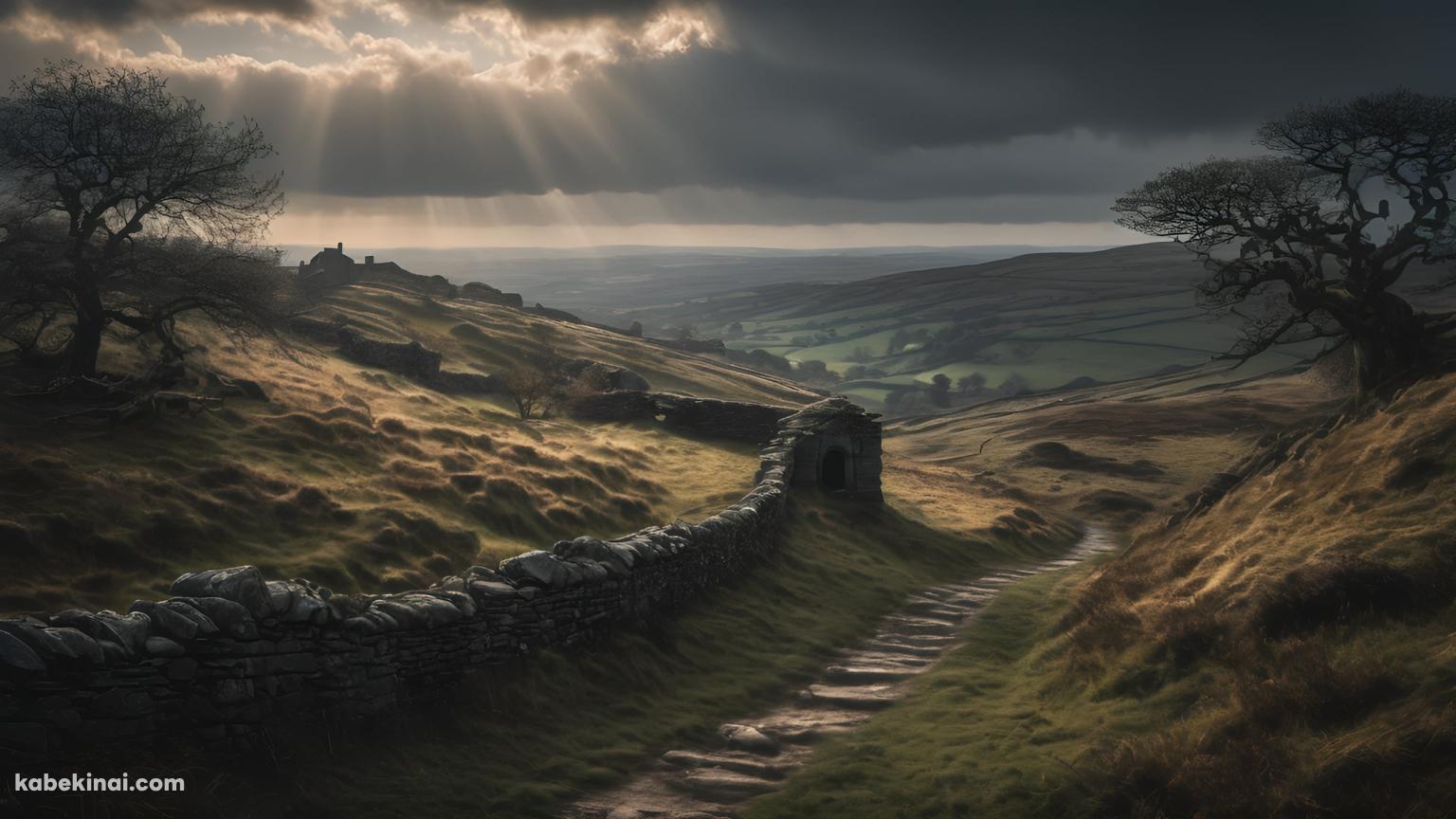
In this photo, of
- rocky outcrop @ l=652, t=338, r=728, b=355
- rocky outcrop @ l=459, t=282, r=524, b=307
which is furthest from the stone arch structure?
rocky outcrop @ l=652, t=338, r=728, b=355

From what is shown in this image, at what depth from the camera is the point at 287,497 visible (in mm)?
22031

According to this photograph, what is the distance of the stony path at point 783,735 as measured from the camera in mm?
11039

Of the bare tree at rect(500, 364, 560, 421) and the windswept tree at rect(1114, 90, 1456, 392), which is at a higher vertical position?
the windswept tree at rect(1114, 90, 1456, 392)

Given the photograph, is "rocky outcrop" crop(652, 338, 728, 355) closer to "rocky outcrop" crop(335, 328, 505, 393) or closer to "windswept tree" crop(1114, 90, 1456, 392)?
"rocky outcrop" crop(335, 328, 505, 393)

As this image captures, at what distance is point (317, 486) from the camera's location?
23297 millimetres

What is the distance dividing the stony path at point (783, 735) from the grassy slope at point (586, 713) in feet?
1.36

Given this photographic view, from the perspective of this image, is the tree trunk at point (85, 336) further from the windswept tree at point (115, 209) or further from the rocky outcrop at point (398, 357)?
the rocky outcrop at point (398, 357)

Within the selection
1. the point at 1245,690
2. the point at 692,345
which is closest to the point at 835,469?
the point at 1245,690

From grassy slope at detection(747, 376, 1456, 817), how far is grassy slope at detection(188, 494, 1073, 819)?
2.46 metres

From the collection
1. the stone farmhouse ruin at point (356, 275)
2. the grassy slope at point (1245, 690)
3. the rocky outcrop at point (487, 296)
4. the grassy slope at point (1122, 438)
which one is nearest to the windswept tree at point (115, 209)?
the grassy slope at point (1245, 690)

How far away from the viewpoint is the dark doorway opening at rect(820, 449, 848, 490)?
37562mm

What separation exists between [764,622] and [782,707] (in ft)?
14.9

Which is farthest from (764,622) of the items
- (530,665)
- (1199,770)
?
(1199,770)

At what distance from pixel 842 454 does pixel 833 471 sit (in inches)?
32.9
